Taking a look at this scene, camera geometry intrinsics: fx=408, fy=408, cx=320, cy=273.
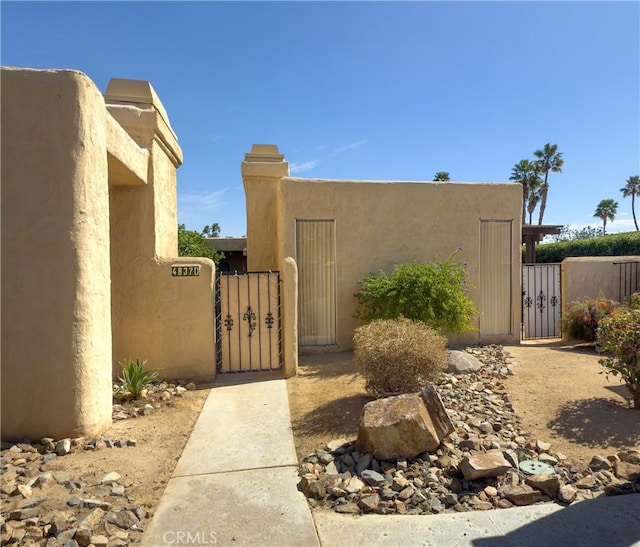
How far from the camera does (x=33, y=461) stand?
12.5ft

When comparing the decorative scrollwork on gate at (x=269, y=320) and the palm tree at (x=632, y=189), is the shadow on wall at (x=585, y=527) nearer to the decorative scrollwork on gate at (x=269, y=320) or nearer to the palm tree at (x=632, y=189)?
the decorative scrollwork on gate at (x=269, y=320)

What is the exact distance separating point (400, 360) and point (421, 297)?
2706 mm

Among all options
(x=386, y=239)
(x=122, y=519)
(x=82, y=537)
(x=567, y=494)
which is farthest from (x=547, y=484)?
(x=386, y=239)

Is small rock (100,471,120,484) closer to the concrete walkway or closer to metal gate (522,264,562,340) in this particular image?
the concrete walkway

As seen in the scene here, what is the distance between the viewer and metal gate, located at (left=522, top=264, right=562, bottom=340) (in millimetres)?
10023

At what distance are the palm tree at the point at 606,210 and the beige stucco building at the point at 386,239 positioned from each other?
41.3 meters

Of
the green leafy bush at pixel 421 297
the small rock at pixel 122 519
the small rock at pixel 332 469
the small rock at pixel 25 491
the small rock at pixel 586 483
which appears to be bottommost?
the small rock at pixel 586 483

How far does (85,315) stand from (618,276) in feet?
38.2

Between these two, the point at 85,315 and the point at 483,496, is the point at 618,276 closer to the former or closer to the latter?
the point at 483,496

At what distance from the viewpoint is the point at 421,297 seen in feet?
24.5

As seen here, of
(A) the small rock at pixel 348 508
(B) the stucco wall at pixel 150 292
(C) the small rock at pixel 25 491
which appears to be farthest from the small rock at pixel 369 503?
(B) the stucco wall at pixel 150 292

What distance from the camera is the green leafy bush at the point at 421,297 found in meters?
7.43

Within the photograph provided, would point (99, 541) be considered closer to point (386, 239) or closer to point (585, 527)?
point (585, 527)

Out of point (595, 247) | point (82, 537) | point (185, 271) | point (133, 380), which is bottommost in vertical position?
point (82, 537)
